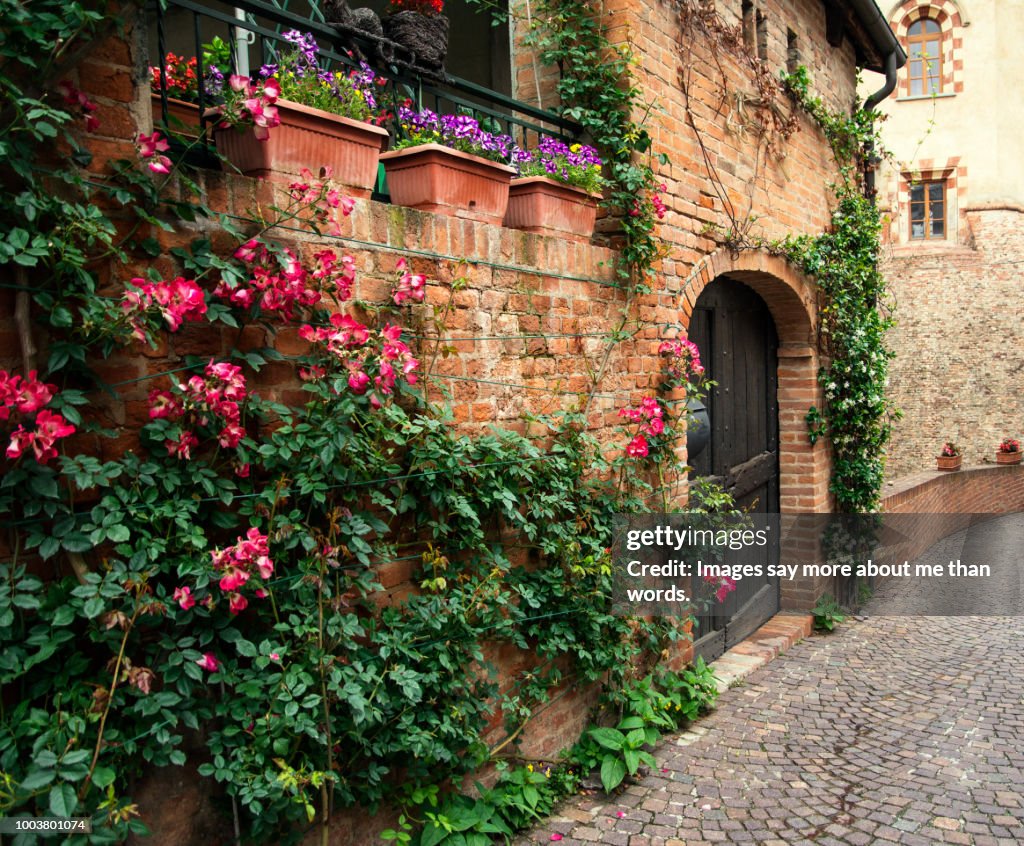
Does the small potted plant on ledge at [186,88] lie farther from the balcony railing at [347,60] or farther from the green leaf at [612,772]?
the green leaf at [612,772]

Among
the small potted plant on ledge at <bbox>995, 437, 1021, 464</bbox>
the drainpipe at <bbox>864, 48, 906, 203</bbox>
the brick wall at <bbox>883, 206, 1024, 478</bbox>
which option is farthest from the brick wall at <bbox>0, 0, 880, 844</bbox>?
the brick wall at <bbox>883, 206, 1024, 478</bbox>

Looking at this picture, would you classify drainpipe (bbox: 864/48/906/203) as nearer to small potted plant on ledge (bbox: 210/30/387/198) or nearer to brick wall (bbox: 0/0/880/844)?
brick wall (bbox: 0/0/880/844)

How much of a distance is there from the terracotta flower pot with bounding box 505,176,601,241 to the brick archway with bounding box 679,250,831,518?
2699 mm

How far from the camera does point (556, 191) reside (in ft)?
13.5

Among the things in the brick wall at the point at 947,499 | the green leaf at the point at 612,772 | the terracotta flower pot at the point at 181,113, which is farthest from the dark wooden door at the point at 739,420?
the terracotta flower pot at the point at 181,113

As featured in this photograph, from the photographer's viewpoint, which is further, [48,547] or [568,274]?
[568,274]

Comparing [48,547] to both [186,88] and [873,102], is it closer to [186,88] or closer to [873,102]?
[186,88]

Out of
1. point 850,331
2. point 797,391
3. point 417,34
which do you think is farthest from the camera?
point 850,331

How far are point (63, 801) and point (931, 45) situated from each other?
2093 cm

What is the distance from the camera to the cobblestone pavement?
3.78 metres

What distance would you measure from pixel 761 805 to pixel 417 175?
327cm

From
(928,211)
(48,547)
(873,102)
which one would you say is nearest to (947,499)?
(873,102)

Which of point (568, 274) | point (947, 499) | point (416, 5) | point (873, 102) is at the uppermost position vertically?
point (873, 102)

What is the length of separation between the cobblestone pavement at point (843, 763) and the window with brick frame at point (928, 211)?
46.4ft
